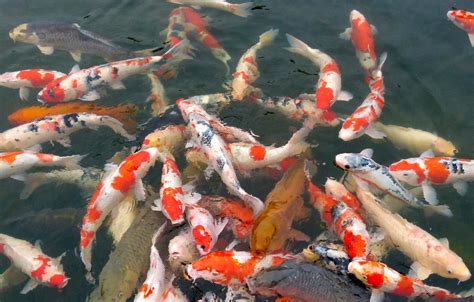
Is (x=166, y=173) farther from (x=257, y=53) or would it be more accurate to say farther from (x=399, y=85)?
(x=399, y=85)

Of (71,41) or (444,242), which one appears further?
(71,41)

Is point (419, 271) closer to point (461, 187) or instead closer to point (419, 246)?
point (419, 246)

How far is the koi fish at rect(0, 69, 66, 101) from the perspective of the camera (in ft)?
27.4

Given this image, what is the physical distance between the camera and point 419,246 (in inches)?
223

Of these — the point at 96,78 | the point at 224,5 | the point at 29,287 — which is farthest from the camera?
the point at 224,5

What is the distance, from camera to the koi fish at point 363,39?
846 cm

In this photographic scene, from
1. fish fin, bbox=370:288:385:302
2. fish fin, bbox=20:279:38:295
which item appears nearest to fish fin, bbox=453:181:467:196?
fish fin, bbox=370:288:385:302

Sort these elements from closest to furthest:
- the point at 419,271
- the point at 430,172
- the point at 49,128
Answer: the point at 419,271 → the point at 430,172 → the point at 49,128

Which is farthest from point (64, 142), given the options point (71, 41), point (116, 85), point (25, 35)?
point (25, 35)

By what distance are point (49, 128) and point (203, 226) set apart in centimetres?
339

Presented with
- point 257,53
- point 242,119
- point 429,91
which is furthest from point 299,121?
point 429,91

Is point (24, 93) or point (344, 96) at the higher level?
point (344, 96)

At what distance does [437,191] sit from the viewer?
22.2 ft

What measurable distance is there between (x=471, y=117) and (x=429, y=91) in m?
0.85
